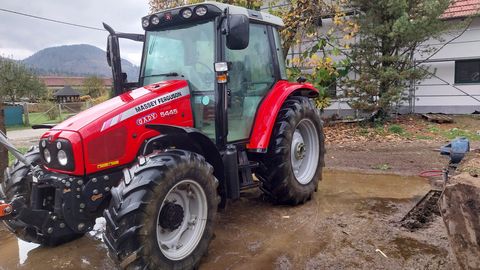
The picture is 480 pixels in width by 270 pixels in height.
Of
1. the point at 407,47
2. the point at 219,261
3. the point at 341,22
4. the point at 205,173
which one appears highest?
the point at 341,22

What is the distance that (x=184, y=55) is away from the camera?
410 centimetres

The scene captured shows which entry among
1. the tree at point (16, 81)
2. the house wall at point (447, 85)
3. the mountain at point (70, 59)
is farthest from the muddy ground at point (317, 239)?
the mountain at point (70, 59)

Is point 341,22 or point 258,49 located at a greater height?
point 341,22

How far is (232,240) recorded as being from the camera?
13.0ft

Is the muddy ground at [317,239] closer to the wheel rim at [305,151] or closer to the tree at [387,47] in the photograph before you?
the wheel rim at [305,151]

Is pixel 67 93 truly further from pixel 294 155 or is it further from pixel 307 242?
pixel 307 242

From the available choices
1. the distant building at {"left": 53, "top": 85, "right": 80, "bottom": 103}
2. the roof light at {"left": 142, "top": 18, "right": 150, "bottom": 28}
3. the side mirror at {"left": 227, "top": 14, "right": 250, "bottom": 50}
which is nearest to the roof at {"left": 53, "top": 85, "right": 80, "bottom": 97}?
the distant building at {"left": 53, "top": 85, "right": 80, "bottom": 103}

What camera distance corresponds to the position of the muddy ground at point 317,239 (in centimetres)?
343

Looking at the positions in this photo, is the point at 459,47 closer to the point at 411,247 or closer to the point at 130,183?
the point at 411,247

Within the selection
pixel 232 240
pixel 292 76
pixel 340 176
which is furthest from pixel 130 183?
pixel 292 76

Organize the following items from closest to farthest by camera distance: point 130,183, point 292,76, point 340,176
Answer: point 130,183 → point 340,176 → point 292,76

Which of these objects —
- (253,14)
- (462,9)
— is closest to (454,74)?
(462,9)

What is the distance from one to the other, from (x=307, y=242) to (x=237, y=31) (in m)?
2.09

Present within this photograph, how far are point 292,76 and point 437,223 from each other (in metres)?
6.80
